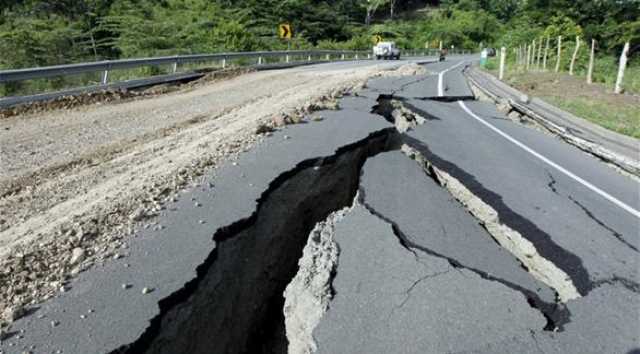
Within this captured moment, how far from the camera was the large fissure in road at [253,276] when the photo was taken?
3006 millimetres

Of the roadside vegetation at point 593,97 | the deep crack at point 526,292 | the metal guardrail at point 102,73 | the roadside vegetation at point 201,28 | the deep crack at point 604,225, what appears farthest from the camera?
the roadside vegetation at point 201,28

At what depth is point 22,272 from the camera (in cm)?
313

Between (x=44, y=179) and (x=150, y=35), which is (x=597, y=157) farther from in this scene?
(x=150, y=35)

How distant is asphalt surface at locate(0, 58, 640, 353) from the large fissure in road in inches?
1.7

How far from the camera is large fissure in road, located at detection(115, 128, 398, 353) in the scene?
3006 millimetres

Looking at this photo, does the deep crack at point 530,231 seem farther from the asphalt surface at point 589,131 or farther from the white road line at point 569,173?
the asphalt surface at point 589,131

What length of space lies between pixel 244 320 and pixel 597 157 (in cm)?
713

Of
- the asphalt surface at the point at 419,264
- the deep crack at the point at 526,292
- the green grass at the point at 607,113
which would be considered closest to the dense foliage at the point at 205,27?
the asphalt surface at the point at 419,264

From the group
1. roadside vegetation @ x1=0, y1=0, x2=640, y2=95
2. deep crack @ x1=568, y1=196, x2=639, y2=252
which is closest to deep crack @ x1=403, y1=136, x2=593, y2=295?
deep crack @ x1=568, y1=196, x2=639, y2=252

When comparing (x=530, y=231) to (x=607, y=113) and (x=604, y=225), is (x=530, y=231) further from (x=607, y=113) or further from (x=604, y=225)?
(x=607, y=113)

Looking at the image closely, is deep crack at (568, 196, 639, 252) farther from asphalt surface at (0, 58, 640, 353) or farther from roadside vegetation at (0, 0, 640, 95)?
roadside vegetation at (0, 0, 640, 95)

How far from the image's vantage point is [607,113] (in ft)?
39.7

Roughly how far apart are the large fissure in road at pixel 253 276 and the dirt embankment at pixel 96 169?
2.43 feet

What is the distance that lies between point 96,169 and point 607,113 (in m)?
12.3
